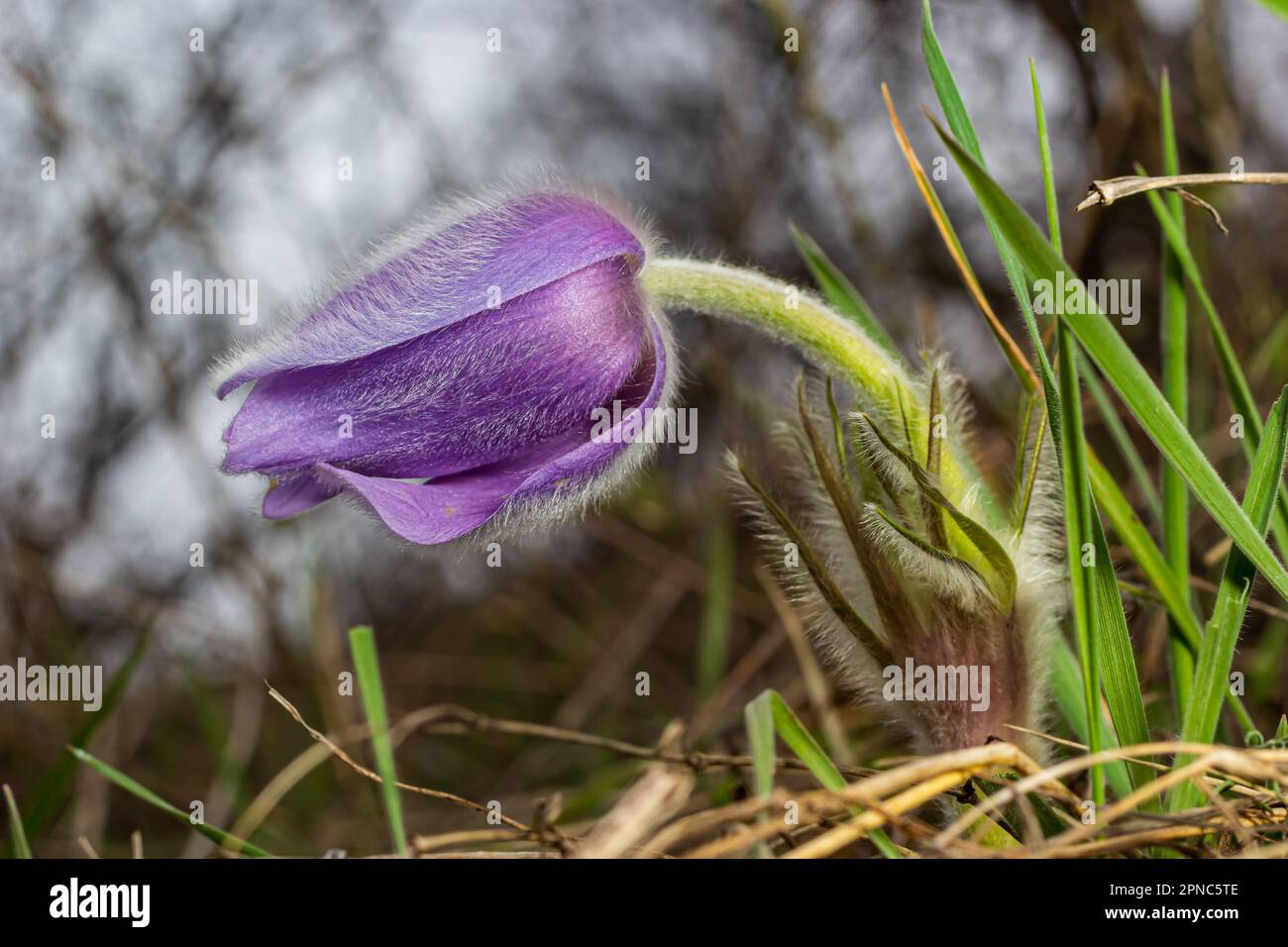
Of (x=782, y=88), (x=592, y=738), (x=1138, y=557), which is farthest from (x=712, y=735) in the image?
(x=782, y=88)

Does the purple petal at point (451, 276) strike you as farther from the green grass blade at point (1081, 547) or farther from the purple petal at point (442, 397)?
the green grass blade at point (1081, 547)

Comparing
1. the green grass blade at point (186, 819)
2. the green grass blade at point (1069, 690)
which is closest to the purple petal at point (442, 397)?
the green grass blade at point (186, 819)

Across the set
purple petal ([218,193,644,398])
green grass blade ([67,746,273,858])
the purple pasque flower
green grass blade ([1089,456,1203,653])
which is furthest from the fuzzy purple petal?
green grass blade ([1089,456,1203,653])

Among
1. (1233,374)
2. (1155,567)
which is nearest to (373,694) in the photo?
(1155,567)

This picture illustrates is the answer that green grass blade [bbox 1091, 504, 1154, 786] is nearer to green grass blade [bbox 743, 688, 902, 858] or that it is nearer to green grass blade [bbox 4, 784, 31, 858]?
green grass blade [bbox 743, 688, 902, 858]
